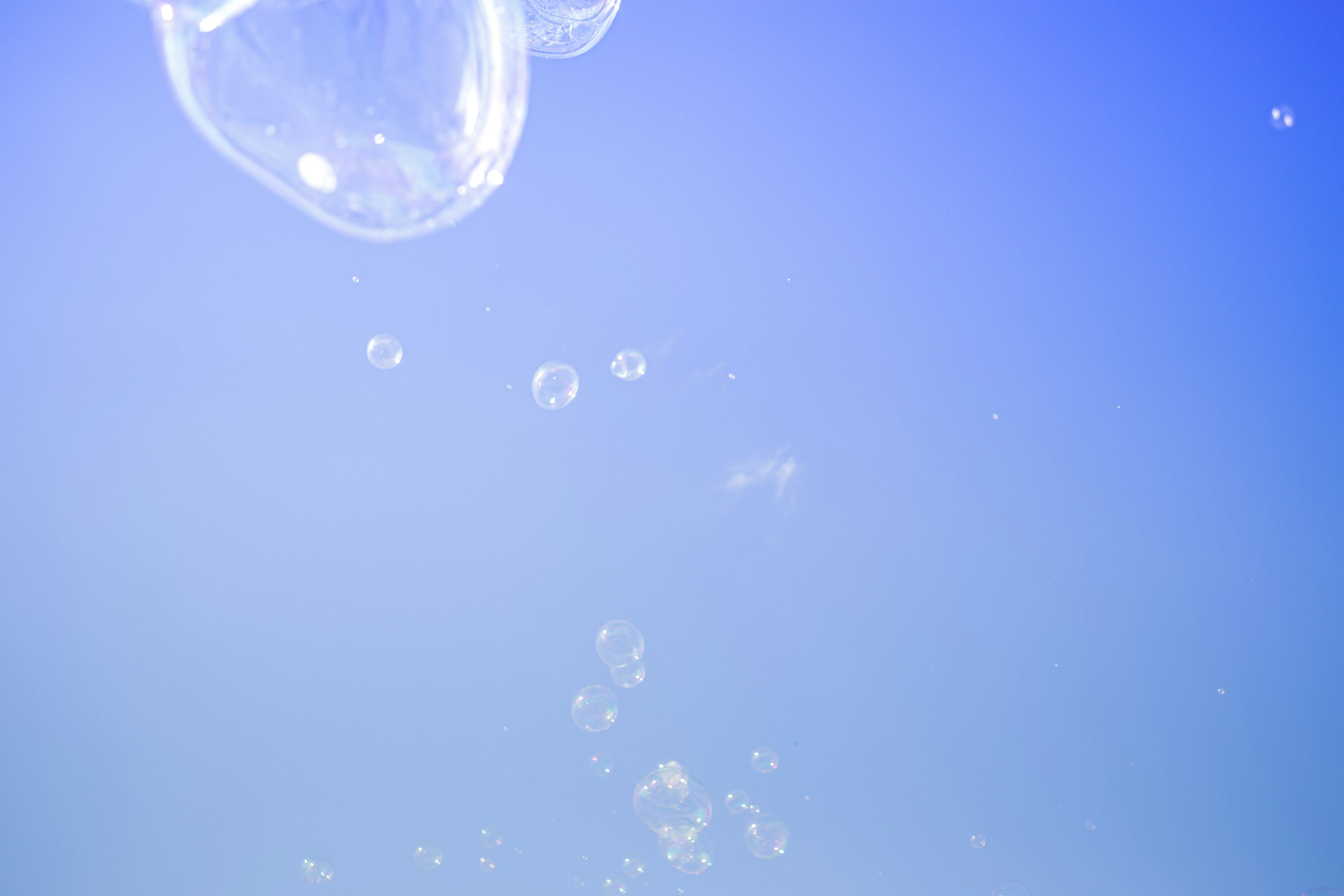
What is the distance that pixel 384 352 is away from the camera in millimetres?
10484

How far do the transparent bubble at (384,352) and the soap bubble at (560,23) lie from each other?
209 inches

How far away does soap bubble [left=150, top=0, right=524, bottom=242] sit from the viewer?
11.7 feet

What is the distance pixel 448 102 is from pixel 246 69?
88cm

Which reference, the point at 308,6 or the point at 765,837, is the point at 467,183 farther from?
the point at 765,837

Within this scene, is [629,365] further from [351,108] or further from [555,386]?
[351,108]

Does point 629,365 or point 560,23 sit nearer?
point 560,23

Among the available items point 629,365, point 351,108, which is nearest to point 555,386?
point 629,365

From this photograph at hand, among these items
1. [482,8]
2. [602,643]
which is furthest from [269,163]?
[602,643]

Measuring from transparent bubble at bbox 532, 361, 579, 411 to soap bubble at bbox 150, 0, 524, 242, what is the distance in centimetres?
610

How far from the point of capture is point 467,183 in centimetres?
405

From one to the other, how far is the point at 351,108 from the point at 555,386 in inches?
264

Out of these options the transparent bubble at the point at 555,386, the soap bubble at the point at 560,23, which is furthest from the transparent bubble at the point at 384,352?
the soap bubble at the point at 560,23

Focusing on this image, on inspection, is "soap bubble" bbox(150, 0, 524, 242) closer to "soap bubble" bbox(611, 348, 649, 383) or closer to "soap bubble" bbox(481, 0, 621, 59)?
"soap bubble" bbox(481, 0, 621, 59)

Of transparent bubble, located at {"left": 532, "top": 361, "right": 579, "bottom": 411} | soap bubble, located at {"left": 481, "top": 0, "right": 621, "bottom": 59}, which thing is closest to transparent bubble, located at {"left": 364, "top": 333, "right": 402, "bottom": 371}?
transparent bubble, located at {"left": 532, "top": 361, "right": 579, "bottom": 411}
